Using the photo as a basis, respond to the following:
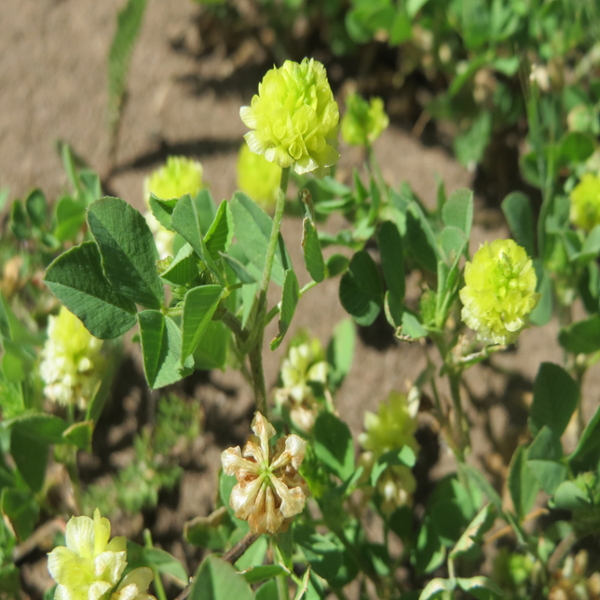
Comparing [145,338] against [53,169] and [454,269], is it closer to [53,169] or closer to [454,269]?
[454,269]

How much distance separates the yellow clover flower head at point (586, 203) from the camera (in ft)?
4.66

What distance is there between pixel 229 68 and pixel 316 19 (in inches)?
13.1

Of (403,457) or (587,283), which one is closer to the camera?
(403,457)

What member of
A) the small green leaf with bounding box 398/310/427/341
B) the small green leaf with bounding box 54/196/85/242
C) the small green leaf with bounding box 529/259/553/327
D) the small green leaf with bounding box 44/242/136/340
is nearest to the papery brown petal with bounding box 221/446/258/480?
the small green leaf with bounding box 44/242/136/340

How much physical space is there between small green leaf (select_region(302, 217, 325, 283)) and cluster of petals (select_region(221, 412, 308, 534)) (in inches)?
9.3

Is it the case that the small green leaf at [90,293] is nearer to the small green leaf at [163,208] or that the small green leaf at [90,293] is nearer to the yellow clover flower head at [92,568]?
the small green leaf at [163,208]

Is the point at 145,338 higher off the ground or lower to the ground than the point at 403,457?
higher

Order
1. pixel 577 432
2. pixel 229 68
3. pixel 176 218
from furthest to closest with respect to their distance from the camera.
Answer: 1. pixel 229 68
2. pixel 577 432
3. pixel 176 218

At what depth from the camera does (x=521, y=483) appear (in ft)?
3.96

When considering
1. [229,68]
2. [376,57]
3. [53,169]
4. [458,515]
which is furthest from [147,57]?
[458,515]

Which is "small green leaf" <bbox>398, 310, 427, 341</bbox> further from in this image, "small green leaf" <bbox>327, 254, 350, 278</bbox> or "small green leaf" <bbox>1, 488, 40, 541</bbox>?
"small green leaf" <bbox>1, 488, 40, 541</bbox>

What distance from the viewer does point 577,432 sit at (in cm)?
155

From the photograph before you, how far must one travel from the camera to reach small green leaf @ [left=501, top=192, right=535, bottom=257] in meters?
1.28

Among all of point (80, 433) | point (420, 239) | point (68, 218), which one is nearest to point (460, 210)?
point (420, 239)
